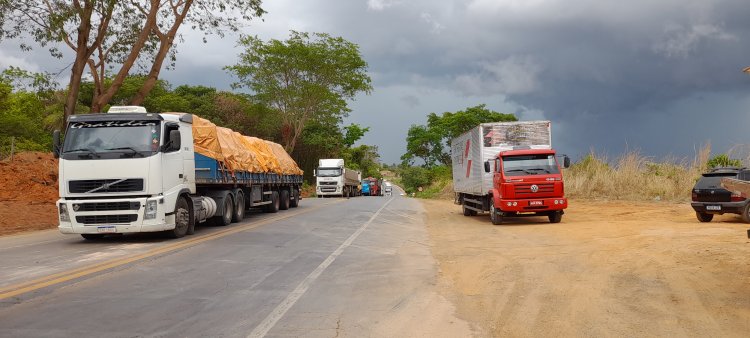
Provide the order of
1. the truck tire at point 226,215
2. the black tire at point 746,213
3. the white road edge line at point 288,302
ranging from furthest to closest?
the truck tire at point 226,215 < the black tire at point 746,213 < the white road edge line at point 288,302

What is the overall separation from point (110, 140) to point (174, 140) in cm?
134

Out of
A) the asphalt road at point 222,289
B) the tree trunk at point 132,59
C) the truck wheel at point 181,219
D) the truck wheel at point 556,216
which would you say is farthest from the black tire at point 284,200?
the asphalt road at point 222,289

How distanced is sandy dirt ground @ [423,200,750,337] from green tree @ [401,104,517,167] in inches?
1924

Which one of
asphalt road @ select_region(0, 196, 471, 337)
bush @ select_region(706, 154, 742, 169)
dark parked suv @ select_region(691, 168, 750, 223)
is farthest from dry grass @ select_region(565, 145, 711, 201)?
asphalt road @ select_region(0, 196, 471, 337)

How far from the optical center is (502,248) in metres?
12.0

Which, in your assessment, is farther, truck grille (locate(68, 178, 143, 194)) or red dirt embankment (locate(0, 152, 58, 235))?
red dirt embankment (locate(0, 152, 58, 235))

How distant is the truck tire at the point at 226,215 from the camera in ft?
57.2

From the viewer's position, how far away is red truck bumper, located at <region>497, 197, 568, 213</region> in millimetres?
17672

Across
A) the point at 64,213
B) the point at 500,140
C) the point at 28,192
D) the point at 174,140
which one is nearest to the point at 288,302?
the point at 174,140

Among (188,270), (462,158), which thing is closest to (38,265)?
(188,270)

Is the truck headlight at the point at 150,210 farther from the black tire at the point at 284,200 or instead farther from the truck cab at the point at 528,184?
the black tire at the point at 284,200

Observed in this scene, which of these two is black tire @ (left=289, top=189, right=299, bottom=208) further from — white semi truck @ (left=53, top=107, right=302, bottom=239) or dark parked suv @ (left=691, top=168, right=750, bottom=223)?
dark parked suv @ (left=691, top=168, right=750, bottom=223)

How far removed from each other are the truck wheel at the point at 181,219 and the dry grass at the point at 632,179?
67.3 ft

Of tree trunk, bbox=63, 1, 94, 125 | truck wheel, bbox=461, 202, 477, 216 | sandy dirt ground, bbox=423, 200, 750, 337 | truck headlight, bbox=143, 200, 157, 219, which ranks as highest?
tree trunk, bbox=63, 1, 94, 125
